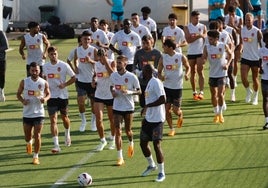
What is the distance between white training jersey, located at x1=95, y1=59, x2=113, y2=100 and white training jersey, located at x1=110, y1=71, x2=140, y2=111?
1.02 meters

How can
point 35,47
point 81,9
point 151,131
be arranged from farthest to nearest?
1. point 81,9
2. point 35,47
3. point 151,131

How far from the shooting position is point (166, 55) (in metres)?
20.4

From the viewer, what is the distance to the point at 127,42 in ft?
76.1

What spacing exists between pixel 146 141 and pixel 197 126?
5.21m

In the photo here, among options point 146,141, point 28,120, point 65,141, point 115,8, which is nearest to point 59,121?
point 65,141

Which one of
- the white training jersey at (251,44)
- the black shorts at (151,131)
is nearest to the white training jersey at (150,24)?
the white training jersey at (251,44)

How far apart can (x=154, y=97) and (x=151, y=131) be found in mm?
621

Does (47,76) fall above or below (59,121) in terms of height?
above

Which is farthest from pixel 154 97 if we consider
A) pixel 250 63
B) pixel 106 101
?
pixel 250 63

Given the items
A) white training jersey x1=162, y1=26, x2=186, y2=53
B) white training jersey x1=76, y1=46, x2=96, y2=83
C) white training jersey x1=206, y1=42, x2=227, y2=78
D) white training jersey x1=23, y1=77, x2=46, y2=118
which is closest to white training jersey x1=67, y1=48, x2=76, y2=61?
white training jersey x1=76, y1=46, x2=96, y2=83

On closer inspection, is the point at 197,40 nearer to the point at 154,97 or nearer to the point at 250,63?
the point at 250,63

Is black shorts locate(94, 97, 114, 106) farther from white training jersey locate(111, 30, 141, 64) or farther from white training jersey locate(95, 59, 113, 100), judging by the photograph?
white training jersey locate(111, 30, 141, 64)

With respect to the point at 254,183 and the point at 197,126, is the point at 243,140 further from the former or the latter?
the point at 254,183

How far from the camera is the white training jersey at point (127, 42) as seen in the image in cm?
2311
